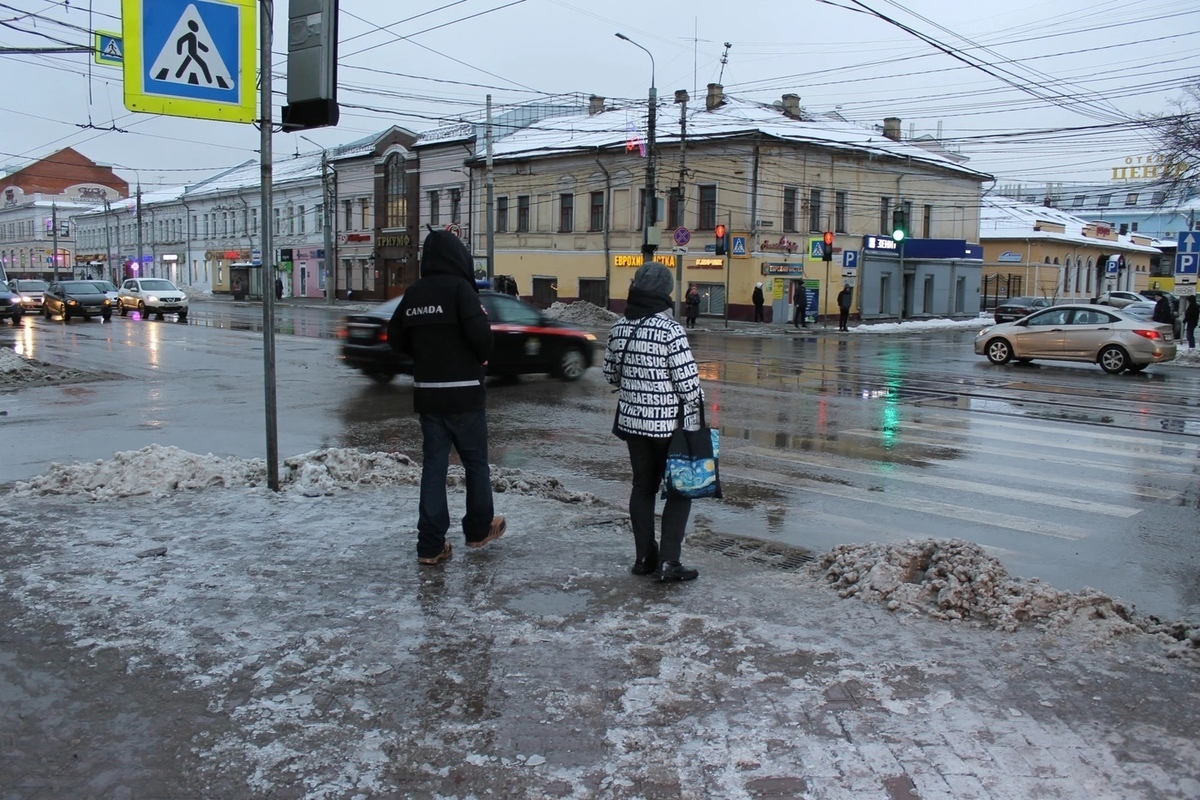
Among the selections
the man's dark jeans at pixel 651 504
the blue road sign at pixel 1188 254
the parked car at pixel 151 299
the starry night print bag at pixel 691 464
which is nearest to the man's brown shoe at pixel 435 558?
the man's dark jeans at pixel 651 504

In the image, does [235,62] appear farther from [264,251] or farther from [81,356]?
[81,356]

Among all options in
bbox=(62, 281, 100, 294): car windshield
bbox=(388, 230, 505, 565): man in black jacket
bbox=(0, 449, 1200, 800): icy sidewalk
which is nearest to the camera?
bbox=(0, 449, 1200, 800): icy sidewalk

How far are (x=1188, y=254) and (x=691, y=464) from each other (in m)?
25.0

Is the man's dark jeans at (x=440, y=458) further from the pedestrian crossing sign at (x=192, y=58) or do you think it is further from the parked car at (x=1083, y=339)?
the parked car at (x=1083, y=339)

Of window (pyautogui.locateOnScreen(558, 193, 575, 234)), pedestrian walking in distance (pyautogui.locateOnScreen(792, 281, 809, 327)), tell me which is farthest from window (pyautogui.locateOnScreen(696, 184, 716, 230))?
window (pyautogui.locateOnScreen(558, 193, 575, 234))

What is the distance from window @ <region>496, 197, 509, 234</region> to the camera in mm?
50625

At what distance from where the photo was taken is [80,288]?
36.1m

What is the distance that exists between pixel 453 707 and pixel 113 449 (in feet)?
24.5

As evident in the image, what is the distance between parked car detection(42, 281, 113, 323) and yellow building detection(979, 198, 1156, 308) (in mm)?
44804

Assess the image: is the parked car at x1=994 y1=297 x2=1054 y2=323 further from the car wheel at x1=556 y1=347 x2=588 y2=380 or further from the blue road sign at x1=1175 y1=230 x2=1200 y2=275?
the car wheel at x1=556 y1=347 x2=588 y2=380

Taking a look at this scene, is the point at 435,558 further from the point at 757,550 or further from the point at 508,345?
the point at 508,345

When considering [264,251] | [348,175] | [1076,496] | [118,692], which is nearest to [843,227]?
[348,175]

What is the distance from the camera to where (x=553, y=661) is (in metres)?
4.18

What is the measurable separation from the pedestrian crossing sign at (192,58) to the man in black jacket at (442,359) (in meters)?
2.09
